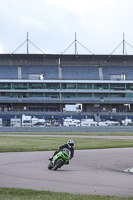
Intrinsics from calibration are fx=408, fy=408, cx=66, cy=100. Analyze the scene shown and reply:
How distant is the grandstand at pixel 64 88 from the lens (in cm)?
10056

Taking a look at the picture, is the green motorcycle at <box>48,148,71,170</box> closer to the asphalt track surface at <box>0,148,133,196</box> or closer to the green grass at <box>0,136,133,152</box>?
the asphalt track surface at <box>0,148,133,196</box>

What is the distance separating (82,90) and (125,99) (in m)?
10.9

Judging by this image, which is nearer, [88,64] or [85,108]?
[85,108]

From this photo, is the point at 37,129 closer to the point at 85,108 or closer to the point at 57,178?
the point at 85,108

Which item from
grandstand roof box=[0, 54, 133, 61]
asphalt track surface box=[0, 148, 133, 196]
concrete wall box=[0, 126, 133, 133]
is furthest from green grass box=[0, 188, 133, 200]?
grandstand roof box=[0, 54, 133, 61]

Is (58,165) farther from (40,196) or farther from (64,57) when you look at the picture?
(64,57)

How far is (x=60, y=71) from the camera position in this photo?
107m

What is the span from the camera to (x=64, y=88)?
102312 millimetres

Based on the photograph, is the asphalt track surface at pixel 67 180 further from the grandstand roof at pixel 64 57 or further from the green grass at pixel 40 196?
the grandstand roof at pixel 64 57

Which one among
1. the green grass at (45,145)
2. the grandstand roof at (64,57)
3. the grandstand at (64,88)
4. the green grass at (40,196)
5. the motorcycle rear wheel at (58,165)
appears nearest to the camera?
the green grass at (40,196)

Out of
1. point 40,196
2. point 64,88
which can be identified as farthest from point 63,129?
point 40,196

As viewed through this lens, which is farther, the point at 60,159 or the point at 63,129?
the point at 63,129

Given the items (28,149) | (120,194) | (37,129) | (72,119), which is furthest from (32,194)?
(72,119)

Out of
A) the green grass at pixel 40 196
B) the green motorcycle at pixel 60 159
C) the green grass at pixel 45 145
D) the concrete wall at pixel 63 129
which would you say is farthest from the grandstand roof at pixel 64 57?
the green grass at pixel 40 196
